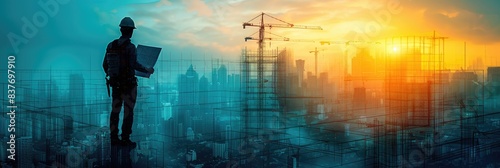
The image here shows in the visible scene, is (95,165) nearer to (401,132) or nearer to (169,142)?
(169,142)

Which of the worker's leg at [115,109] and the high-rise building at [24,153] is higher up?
the worker's leg at [115,109]

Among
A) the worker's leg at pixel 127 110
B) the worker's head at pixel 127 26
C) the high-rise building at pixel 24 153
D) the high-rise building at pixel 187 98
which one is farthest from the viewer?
the high-rise building at pixel 187 98

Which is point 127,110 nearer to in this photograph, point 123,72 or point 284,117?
point 123,72

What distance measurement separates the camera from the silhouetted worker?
2363 millimetres

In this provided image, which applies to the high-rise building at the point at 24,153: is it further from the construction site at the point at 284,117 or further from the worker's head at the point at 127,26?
the worker's head at the point at 127,26

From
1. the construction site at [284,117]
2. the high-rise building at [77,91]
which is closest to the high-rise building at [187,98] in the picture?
the construction site at [284,117]

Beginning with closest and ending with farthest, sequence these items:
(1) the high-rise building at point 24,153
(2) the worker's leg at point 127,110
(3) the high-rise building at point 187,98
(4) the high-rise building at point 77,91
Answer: (2) the worker's leg at point 127,110 → (1) the high-rise building at point 24,153 → (4) the high-rise building at point 77,91 → (3) the high-rise building at point 187,98

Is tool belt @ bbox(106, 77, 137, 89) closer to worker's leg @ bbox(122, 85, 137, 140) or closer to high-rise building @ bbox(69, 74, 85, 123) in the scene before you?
worker's leg @ bbox(122, 85, 137, 140)

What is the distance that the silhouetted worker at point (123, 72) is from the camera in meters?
2.36

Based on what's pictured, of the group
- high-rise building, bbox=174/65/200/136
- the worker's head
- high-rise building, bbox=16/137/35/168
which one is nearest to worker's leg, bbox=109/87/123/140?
the worker's head

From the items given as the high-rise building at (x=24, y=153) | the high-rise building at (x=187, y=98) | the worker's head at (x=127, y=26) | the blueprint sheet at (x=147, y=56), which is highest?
the worker's head at (x=127, y=26)

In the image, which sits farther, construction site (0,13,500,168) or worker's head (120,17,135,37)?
construction site (0,13,500,168)

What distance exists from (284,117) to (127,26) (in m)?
3.94

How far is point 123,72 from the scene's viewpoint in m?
2.40
